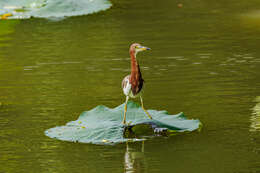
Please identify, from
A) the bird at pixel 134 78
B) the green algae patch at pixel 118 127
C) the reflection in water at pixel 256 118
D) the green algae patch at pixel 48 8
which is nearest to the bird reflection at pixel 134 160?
the green algae patch at pixel 118 127

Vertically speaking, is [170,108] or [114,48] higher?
[114,48]

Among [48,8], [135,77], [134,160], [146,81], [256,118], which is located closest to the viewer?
[134,160]

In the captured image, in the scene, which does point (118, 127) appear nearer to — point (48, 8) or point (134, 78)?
point (134, 78)

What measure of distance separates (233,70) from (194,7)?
21.5 feet

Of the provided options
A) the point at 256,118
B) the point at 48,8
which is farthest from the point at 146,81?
the point at 48,8

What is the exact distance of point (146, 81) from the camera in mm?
9289

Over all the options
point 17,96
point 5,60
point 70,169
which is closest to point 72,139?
point 70,169

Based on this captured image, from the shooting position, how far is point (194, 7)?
52.6 feet

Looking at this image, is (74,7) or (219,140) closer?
(219,140)

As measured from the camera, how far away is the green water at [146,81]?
6102 millimetres

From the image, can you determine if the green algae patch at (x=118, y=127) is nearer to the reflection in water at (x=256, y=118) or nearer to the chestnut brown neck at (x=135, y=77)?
the chestnut brown neck at (x=135, y=77)

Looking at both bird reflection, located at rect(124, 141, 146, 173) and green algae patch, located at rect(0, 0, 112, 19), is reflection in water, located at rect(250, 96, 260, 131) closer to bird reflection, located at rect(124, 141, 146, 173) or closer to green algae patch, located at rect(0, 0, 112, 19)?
bird reflection, located at rect(124, 141, 146, 173)

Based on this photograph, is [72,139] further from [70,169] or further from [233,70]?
[233,70]

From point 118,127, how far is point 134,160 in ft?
1.48
